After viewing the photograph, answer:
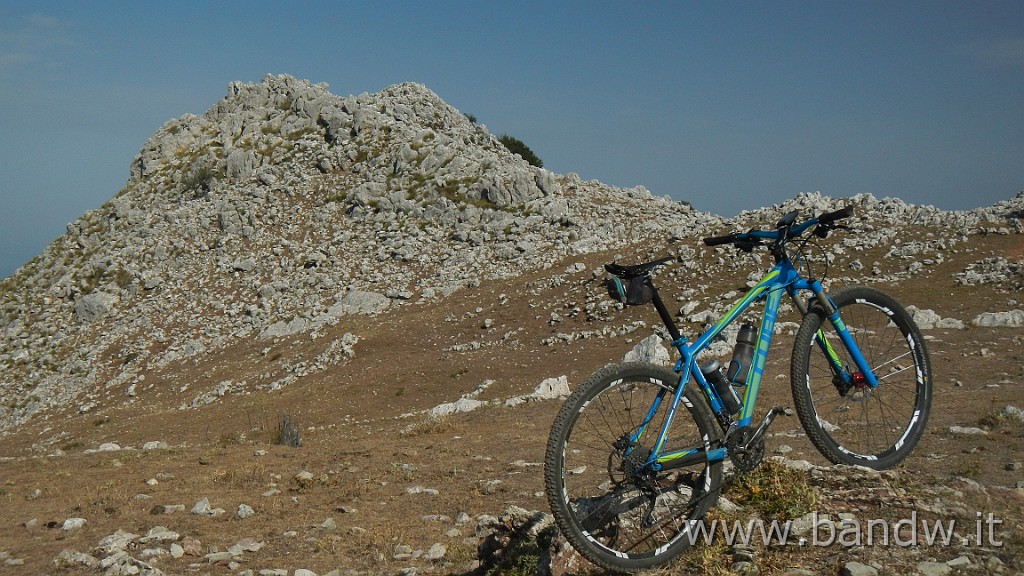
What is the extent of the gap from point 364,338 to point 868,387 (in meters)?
25.4

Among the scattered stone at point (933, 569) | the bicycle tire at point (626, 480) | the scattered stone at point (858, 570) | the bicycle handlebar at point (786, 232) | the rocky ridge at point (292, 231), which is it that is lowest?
the scattered stone at point (933, 569)

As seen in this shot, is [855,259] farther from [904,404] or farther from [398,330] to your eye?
[904,404]

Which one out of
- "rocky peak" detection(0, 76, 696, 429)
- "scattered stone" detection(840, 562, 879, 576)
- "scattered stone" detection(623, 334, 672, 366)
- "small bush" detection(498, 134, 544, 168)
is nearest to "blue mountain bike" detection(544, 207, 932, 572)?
"scattered stone" detection(840, 562, 879, 576)

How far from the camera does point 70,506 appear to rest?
10.4 metres

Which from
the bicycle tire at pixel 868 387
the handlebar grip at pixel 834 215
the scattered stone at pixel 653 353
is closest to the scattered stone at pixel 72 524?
the bicycle tire at pixel 868 387

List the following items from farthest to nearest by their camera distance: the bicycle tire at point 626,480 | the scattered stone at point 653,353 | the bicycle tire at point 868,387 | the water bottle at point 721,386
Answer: the scattered stone at point 653,353
the bicycle tire at point 868,387
the water bottle at point 721,386
the bicycle tire at point 626,480

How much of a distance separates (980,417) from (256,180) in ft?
141

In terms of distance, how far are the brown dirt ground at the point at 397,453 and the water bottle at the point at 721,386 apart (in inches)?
38.1

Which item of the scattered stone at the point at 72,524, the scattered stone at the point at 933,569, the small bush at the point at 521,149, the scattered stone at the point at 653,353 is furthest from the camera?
the small bush at the point at 521,149

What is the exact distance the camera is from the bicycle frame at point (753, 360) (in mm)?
4676

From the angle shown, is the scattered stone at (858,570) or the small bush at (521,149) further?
the small bush at (521,149)

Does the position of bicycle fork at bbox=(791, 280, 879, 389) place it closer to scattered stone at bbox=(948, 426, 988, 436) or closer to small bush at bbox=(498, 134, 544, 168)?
Result: scattered stone at bbox=(948, 426, 988, 436)

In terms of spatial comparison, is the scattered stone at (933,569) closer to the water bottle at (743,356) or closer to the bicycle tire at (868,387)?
the bicycle tire at (868,387)

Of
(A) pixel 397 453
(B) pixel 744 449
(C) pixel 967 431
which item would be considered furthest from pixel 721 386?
(A) pixel 397 453
